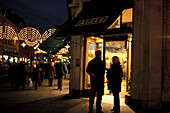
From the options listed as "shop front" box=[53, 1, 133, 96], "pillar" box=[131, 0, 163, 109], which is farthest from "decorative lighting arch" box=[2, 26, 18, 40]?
"pillar" box=[131, 0, 163, 109]

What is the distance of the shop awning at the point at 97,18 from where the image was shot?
6.80m

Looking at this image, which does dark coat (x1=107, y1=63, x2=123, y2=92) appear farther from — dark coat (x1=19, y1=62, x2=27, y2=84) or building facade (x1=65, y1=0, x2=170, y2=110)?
dark coat (x1=19, y1=62, x2=27, y2=84)

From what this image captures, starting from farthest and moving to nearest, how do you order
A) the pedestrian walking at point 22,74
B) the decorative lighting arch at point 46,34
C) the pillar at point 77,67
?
1. the decorative lighting arch at point 46,34
2. the pedestrian walking at point 22,74
3. the pillar at point 77,67

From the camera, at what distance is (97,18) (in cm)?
721

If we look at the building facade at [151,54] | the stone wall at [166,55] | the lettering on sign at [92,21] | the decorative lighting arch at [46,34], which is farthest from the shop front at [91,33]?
the decorative lighting arch at [46,34]

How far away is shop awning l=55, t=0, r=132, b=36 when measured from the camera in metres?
6.80

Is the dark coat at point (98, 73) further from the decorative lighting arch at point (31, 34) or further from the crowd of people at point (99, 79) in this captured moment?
the decorative lighting arch at point (31, 34)

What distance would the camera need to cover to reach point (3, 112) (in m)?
6.02

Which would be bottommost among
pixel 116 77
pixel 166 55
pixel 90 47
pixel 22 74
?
pixel 22 74

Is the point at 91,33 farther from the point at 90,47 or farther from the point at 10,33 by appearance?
the point at 10,33

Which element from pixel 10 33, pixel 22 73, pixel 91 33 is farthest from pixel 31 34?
pixel 91 33

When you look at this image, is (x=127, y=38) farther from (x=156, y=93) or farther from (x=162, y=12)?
(x=156, y=93)

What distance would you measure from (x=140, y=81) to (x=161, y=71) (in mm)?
852

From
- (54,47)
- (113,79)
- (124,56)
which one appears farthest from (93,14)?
(124,56)
